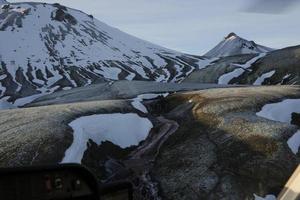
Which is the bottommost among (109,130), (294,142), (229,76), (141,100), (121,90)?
(229,76)

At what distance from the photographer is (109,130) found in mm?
48156

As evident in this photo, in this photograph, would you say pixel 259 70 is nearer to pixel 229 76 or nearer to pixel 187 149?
pixel 229 76

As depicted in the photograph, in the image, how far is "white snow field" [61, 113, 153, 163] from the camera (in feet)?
147

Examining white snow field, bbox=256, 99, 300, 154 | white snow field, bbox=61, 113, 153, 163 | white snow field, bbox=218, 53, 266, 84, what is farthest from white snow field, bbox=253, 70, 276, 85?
white snow field, bbox=61, 113, 153, 163

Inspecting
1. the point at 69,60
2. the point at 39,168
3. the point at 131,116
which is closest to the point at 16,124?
the point at 131,116

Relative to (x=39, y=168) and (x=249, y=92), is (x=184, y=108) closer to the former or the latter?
(x=249, y=92)

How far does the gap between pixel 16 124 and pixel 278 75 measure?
65.5 meters

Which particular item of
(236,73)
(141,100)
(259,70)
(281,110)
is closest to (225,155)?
(281,110)

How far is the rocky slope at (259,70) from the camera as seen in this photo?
336 feet

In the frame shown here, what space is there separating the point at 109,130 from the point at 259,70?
70.3 m

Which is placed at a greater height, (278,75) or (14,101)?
(278,75)

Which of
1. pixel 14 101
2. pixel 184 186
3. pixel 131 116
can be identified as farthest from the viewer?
pixel 14 101

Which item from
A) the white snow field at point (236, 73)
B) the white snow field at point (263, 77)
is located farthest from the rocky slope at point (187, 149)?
the white snow field at point (236, 73)

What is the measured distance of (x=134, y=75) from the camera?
553 feet
